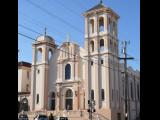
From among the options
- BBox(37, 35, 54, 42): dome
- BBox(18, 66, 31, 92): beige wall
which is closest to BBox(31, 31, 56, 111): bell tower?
BBox(37, 35, 54, 42): dome

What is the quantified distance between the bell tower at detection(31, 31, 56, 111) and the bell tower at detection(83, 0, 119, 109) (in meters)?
9.86

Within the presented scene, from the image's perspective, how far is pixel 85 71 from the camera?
62.8 metres

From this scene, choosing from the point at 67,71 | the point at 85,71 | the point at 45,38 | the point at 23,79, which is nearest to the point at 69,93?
the point at 67,71

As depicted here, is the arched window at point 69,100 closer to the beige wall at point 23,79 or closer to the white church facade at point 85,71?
the white church facade at point 85,71

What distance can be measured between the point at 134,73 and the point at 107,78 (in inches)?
805

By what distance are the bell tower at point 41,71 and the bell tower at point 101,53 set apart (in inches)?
388

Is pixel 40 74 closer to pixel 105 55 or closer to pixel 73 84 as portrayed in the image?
pixel 73 84

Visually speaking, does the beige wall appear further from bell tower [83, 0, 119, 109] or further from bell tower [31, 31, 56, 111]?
bell tower [83, 0, 119, 109]

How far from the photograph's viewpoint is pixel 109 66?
60562 millimetres

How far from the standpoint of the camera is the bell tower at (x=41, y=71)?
6819 cm

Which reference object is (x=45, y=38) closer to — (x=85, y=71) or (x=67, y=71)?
(x=67, y=71)

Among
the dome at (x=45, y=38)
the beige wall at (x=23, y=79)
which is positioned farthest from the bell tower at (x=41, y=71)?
the beige wall at (x=23, y=79)

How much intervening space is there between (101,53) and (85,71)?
4281 millimetres
